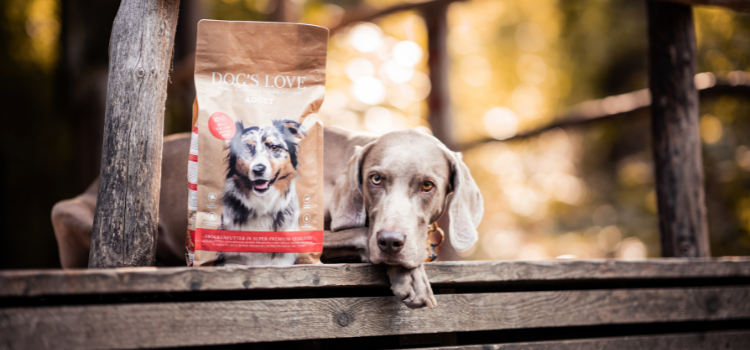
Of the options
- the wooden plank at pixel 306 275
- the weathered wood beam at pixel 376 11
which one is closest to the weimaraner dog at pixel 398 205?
the wooden plank at pixel 306 275

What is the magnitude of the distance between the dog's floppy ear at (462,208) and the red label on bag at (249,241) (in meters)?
0.59

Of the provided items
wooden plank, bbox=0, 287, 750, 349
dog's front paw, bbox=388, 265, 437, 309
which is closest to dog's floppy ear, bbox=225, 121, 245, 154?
wooden plank, bbox=0, 287, 750, 349

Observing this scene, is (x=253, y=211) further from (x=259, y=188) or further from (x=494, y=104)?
(x=494, y=104)

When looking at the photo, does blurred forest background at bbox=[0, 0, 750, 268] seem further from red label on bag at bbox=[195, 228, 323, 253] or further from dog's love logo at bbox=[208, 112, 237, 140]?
red label on bag at bbox=[195, 228, 323, 253]

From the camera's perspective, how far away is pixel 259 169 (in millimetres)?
1672

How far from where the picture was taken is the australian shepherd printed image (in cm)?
165

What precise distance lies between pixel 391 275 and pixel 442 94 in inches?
130

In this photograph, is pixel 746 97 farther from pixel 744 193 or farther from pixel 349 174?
pixel 349 174

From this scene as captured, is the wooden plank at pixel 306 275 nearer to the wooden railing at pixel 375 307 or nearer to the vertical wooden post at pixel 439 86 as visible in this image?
the wooden railing at pixel 375 307

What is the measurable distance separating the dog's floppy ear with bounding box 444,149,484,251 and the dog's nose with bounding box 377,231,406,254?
0.32 m

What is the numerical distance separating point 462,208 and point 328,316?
66 centimetres

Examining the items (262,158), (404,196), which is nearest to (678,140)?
(404,196)

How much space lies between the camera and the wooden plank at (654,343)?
1.91m

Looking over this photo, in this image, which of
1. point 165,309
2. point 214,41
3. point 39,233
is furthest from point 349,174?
point 39,233
